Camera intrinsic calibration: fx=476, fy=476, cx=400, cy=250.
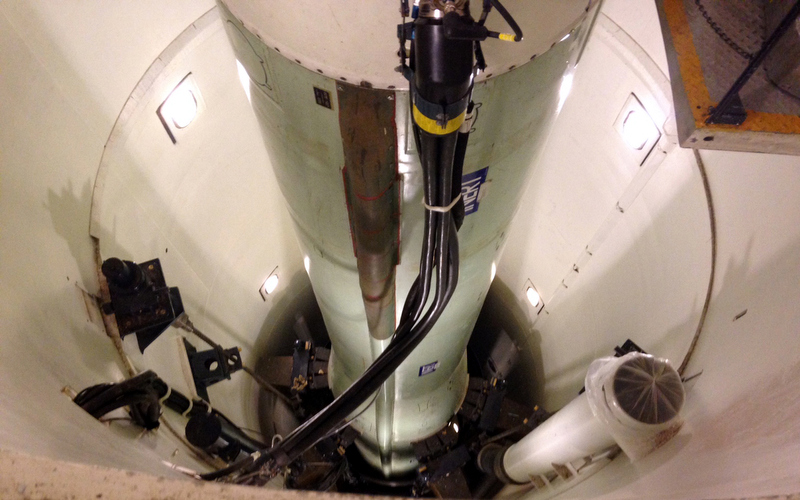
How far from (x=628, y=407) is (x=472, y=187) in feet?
2.89

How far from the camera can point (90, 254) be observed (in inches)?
64.6

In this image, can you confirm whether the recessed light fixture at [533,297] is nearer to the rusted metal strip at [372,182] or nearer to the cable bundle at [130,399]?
the rusted metal strip at [372,182]

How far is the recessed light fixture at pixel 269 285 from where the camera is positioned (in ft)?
10.1

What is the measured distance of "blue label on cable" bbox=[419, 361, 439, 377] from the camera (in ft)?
6.68

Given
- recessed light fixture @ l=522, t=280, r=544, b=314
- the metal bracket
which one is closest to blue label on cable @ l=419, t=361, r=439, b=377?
the metal bracket

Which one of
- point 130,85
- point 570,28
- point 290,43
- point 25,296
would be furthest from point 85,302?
point 570,28

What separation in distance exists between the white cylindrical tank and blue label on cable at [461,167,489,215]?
78 cm

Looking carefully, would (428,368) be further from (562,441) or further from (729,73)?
(729,73)

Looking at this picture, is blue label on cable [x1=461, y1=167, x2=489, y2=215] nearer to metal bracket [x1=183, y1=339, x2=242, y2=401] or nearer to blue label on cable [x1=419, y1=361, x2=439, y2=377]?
blue label on cable [x1=419, y1=361, x2=439, y2=377]

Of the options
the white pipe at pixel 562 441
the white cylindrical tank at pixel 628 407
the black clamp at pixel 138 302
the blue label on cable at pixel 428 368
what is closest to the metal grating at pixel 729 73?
the white cylindrical tank at pixel 628 407

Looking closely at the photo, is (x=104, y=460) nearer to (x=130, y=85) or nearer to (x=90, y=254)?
(x=90, y=254)

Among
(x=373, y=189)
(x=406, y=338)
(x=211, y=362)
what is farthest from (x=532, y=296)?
(x=373, y=189)

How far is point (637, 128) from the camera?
6.74 feet

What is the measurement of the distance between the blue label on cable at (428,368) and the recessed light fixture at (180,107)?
1433 millimetres
